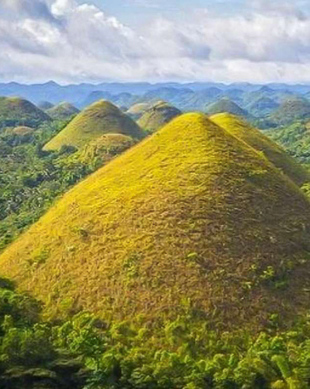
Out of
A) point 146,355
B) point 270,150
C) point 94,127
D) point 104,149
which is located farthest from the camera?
point 94,127

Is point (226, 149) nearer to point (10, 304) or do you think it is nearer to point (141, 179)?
point (141, 179)

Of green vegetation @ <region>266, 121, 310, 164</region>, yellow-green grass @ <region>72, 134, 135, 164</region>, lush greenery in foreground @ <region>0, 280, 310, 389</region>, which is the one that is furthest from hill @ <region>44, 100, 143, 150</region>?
lush greenery in foreground @ <region>0, 280, 310, 389</region>

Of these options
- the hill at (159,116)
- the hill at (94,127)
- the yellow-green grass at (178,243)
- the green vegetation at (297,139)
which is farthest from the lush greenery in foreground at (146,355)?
the hill at (159,116)

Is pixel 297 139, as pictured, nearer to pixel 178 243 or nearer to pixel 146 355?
pixel 178 243

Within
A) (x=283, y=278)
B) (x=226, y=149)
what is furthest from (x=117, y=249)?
(x=226, y=149)

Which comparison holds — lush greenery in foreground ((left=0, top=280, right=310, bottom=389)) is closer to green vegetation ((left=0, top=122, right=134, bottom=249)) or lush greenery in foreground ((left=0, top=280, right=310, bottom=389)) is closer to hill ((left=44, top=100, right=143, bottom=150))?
green vegetation ((left=0, top=122, right=134, bottom=249))

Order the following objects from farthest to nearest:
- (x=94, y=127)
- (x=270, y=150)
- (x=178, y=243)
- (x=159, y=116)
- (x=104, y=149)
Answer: (x=159, y=116)
(x=94, y=127)
(x=104, y=149)
(x=270, y=150)
(x=178, y=243)

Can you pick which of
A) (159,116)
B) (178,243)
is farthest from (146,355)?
(159,116)
